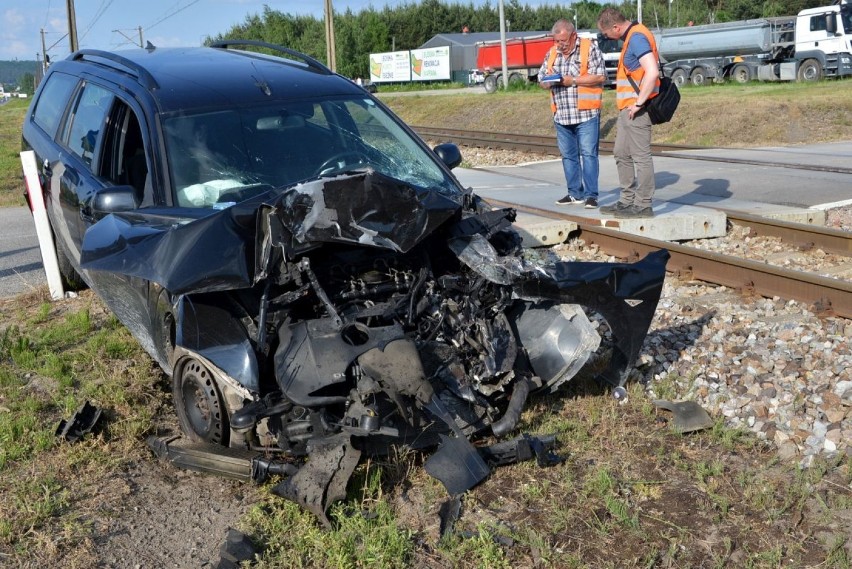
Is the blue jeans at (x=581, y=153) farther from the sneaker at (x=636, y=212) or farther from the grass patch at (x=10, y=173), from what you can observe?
the grass patch at (x=10, y=173)

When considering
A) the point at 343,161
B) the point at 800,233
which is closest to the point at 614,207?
the point at 800,233

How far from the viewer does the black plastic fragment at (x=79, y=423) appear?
4.71m

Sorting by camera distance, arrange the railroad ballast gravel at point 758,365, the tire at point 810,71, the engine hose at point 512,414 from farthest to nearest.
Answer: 1. the tire at point 810,71
2. the railroad ballast gravel at point 758,365
3. the engine hose at point 512,414

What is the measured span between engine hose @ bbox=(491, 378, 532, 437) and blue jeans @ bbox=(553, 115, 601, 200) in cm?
548

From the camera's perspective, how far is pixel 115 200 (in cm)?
477

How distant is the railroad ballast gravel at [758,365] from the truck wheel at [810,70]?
2792cm

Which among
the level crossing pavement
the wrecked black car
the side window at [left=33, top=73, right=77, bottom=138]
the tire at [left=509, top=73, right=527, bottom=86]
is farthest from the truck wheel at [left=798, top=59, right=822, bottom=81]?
the wrecked black car

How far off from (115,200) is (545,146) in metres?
15.0

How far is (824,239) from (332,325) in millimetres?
5653

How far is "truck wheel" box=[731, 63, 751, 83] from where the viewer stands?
1409 inches

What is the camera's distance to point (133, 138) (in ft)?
18.1

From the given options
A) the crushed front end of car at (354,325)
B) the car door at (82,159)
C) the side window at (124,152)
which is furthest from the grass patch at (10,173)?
the crushed front end of car at (354,325)

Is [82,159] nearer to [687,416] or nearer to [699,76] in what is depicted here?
[687,416]

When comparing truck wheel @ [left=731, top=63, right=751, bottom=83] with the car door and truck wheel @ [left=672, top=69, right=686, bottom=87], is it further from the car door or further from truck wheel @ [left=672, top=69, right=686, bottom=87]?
the car door
